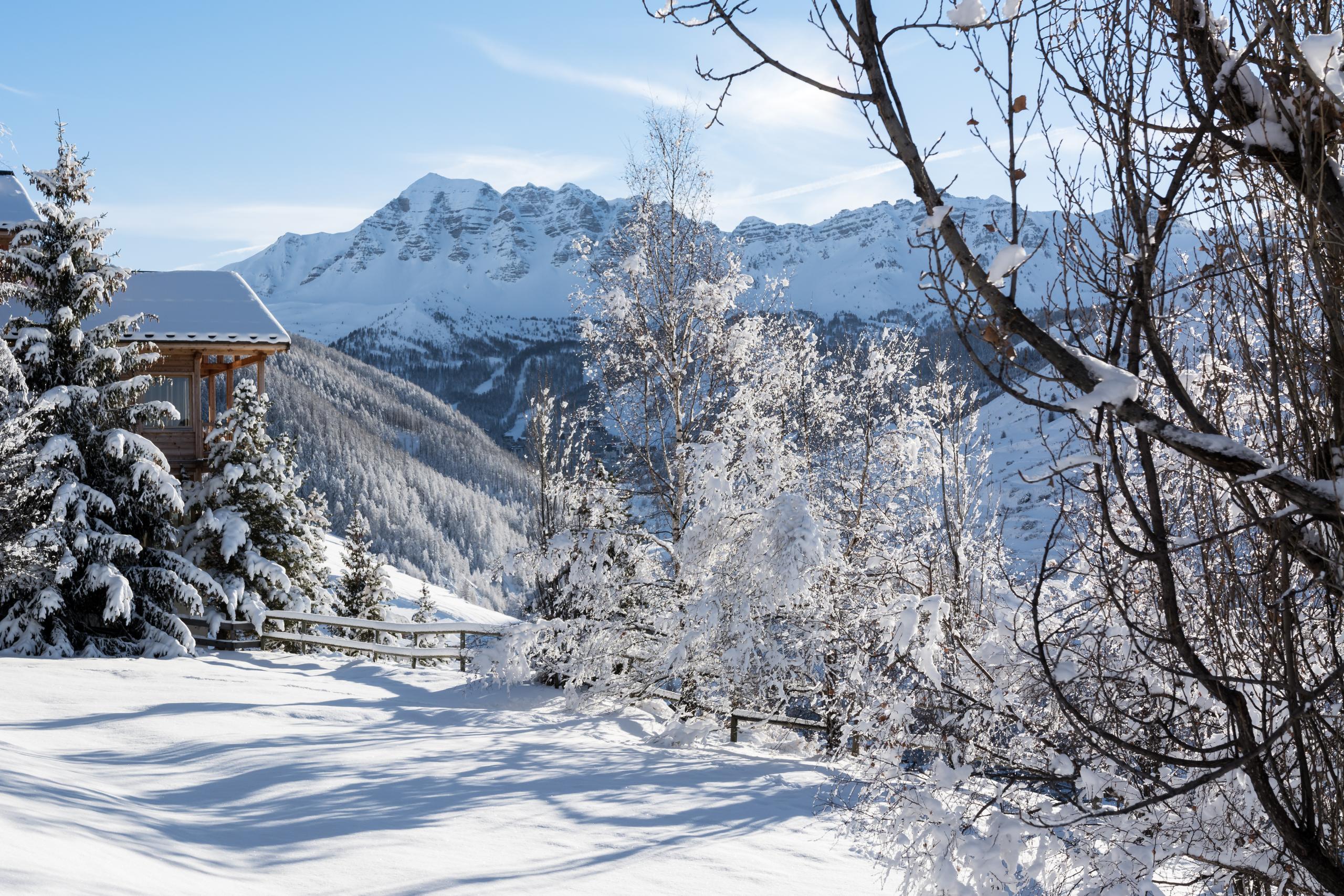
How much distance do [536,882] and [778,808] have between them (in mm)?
3284

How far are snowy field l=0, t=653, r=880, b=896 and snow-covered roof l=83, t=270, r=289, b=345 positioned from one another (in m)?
7.33

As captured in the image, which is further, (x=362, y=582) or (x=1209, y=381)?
(x=362, y=582)

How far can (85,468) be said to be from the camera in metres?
13.9

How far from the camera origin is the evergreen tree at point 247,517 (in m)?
16.2

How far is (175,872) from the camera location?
4445 mm

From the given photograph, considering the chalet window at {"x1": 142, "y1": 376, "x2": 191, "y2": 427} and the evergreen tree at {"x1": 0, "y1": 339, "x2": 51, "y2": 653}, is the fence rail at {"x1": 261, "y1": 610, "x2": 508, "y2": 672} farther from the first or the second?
the chalet window at {"x1": 142, "y1": 376, "x2": 191, "y2": 427}

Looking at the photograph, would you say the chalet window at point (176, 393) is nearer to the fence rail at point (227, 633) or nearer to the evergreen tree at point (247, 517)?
the evergreen tree at point (247, 517)

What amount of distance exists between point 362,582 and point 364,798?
19072 millimetres

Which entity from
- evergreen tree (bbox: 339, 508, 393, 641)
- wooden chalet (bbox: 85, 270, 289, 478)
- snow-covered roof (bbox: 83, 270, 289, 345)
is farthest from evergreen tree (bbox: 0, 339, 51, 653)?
evergreen tree (bbox: 339, 508, 393, 641)

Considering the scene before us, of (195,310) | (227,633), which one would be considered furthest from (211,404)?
(227,633)

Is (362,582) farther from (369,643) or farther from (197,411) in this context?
(197,411)

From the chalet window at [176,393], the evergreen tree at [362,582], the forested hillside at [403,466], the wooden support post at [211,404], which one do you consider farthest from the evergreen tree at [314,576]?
the forested hillside at [403,466]

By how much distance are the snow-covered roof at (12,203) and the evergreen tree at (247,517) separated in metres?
5.53

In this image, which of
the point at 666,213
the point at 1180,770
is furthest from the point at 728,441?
the point at 1180,770
